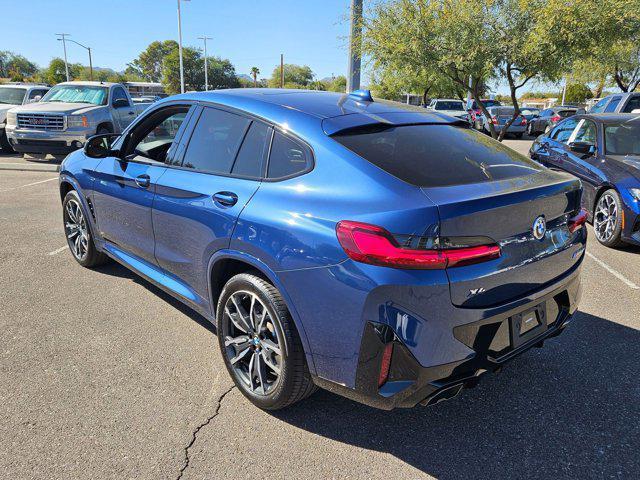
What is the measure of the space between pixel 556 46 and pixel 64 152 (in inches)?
444

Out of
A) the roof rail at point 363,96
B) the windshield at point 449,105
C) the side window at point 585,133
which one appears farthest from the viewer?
the windshield at point 449,105

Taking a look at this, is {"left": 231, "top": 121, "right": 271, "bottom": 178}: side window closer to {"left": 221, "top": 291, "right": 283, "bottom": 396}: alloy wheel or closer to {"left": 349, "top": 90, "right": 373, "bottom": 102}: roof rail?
{"left": 221, "top": 291, "right": 283, "bottom": 396}: alloy wheel

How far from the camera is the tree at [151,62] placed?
12888cm

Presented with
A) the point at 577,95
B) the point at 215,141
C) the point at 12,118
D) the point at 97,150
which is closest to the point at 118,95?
the point at 12,118

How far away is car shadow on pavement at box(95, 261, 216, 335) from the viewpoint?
3891 mm

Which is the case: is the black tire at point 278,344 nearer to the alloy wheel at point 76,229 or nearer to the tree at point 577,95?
the alloy wheel at point 76,229

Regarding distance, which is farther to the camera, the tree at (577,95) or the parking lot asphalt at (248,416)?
the tree at (577,95)

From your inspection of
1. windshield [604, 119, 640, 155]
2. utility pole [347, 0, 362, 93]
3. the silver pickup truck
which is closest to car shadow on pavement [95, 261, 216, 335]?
windshield [604, 119, 640, 155]

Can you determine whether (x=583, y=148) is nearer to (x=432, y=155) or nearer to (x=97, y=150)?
(x=432, y=155)

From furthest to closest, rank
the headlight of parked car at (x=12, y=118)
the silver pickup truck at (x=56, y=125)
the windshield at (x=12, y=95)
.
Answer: the windshield at (x=12, y=95), the headlight of parked car at (x=12, y=118), the silver pickup truck at (x=56, y=125)

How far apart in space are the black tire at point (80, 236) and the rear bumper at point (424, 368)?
3334 mm

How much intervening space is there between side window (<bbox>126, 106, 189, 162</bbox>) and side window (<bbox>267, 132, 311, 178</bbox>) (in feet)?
4.29

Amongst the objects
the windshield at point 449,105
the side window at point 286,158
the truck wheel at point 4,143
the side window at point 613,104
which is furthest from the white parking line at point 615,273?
the windshield at point 449,105

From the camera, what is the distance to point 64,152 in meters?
11.8
